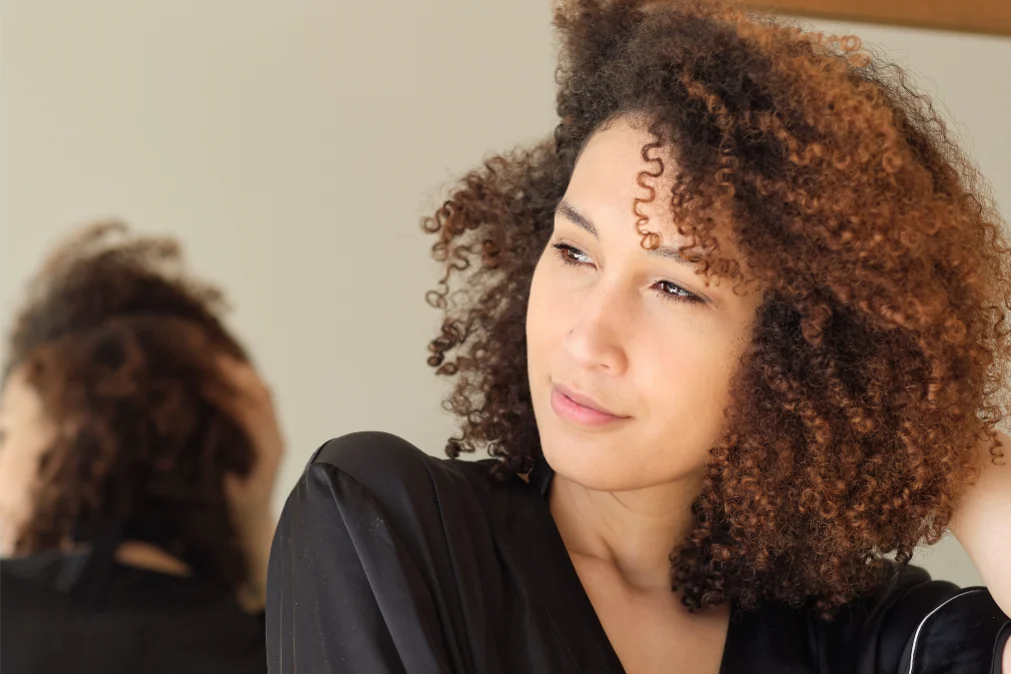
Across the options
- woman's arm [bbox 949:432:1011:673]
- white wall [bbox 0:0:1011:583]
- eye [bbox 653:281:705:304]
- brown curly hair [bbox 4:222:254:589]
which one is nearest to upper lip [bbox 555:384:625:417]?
eye [bbox 653:281:705:304]

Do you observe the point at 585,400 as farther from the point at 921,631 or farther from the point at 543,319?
the point at 921,631

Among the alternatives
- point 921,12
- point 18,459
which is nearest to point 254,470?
point 18,459

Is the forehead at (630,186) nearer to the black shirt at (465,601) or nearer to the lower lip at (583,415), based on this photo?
the lower lip at (583,415)

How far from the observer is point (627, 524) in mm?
1347

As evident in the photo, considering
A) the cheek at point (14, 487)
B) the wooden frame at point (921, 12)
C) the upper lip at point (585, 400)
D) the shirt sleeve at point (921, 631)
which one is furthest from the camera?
the wooden frame at point (921, 12)

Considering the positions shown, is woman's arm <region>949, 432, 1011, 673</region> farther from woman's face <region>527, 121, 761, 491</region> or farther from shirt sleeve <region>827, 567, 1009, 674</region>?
woman's face <region>527, 121, 761, 491</region>

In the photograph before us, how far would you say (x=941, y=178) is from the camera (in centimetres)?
121

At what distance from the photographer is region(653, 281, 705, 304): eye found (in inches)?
45.5

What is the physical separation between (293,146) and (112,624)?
88cm

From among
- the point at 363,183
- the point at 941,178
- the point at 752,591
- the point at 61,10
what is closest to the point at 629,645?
the point at 752,591

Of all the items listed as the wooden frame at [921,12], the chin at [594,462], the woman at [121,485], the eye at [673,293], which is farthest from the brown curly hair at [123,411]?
the wooden frame at [921,12]

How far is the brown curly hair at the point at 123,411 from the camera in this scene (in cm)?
164

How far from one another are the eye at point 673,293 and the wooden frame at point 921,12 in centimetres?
124

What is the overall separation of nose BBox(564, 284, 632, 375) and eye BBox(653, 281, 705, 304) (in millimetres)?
50
